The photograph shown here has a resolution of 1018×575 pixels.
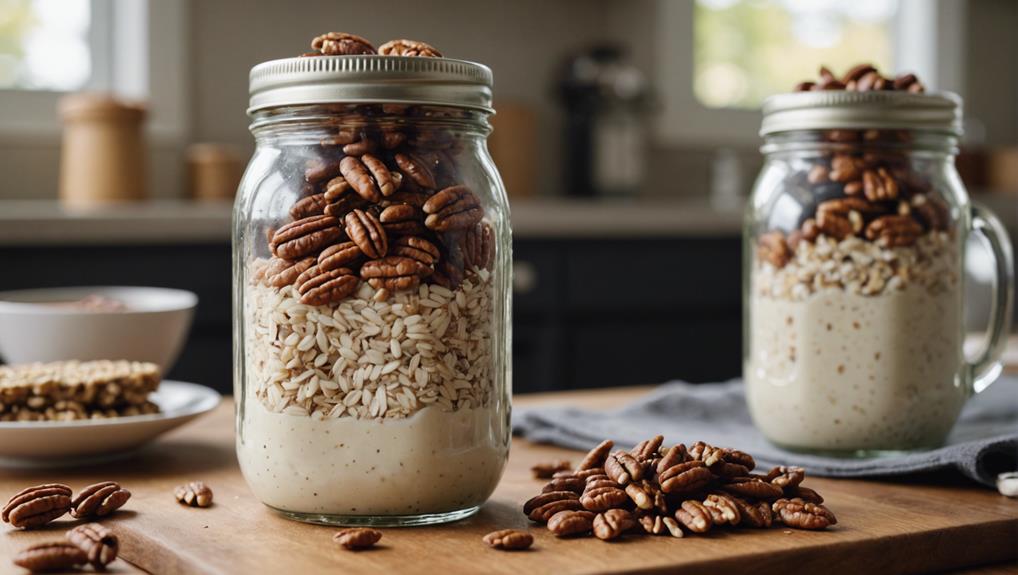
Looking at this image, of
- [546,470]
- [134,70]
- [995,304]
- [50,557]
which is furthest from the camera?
[134,70]

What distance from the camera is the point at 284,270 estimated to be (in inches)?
25.8

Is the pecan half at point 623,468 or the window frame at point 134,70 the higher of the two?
the window frame at point 134,70

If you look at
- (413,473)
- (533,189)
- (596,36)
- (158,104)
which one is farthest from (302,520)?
(596,36)

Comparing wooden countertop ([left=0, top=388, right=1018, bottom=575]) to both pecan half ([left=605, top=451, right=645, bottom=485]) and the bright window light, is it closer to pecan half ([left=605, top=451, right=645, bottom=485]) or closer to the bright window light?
pecan half ([left=605, top=451, right=645, bottom=485])

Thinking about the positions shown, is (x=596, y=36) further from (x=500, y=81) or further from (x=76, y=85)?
(x=76, y=85)

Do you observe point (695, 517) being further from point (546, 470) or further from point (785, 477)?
point (546, 470)

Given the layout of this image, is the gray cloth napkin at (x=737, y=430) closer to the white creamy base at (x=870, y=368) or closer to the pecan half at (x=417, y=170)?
the white creamy base at (x=870, y=368)

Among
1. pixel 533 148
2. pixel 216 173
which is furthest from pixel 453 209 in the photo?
pixel 533 148

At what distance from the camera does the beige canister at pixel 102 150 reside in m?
2.24

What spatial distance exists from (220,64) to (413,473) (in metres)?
2.23

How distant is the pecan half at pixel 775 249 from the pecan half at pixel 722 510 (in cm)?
28

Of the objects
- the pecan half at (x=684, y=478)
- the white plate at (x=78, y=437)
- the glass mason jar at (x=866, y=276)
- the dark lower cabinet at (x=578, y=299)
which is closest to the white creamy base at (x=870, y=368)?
the glass mason jar at (x=866, y=276)

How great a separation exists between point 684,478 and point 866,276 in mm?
280

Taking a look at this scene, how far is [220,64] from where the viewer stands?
270 cm
